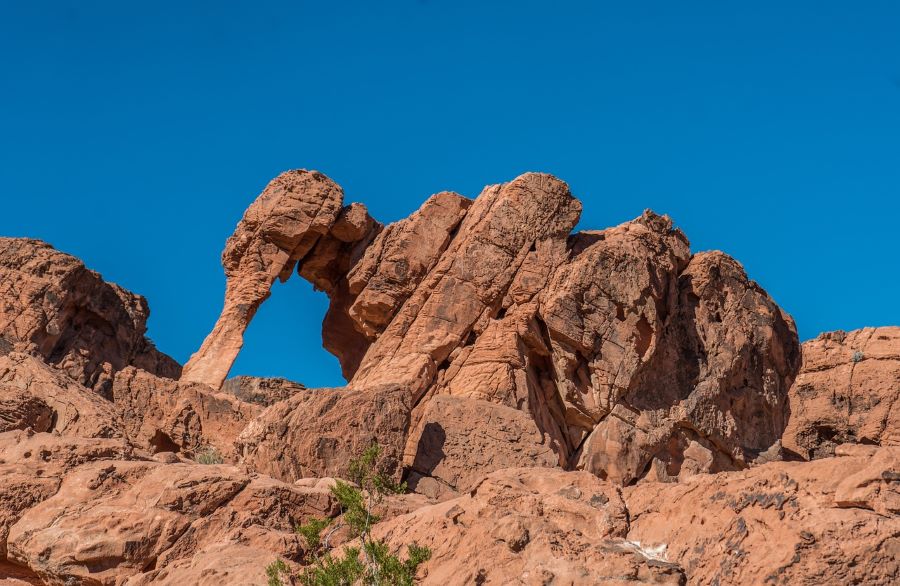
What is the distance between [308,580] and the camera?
14.4m

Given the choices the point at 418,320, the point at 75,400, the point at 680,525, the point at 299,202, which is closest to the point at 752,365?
the point at 418,320

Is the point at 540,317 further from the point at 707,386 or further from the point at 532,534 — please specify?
the point at 532,534

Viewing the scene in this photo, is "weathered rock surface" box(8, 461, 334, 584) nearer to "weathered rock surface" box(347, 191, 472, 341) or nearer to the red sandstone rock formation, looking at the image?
the red sandstone rock formation

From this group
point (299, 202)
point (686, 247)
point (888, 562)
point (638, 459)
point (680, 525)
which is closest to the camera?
point (888, 562)

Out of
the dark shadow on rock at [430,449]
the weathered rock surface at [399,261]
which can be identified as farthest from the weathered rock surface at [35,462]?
the weathered rock surface at [399,261]

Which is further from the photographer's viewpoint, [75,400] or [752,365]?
[752,365]

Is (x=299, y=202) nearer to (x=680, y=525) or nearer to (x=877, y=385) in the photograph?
(x=877, y=385)

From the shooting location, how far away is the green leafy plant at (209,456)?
88.3 ft

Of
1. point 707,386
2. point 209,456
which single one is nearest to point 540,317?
point 707,386

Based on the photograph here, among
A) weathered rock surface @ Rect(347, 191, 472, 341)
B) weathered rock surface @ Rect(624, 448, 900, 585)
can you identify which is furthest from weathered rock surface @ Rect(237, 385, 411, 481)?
weathered rock surface @ Rect(624, 448, 900, 585)

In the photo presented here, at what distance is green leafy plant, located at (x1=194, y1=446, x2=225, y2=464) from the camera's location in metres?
26.9

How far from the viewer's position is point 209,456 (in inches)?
1073

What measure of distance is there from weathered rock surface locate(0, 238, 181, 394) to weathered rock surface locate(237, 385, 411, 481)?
13.6 meters

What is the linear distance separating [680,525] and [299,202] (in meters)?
20.8
